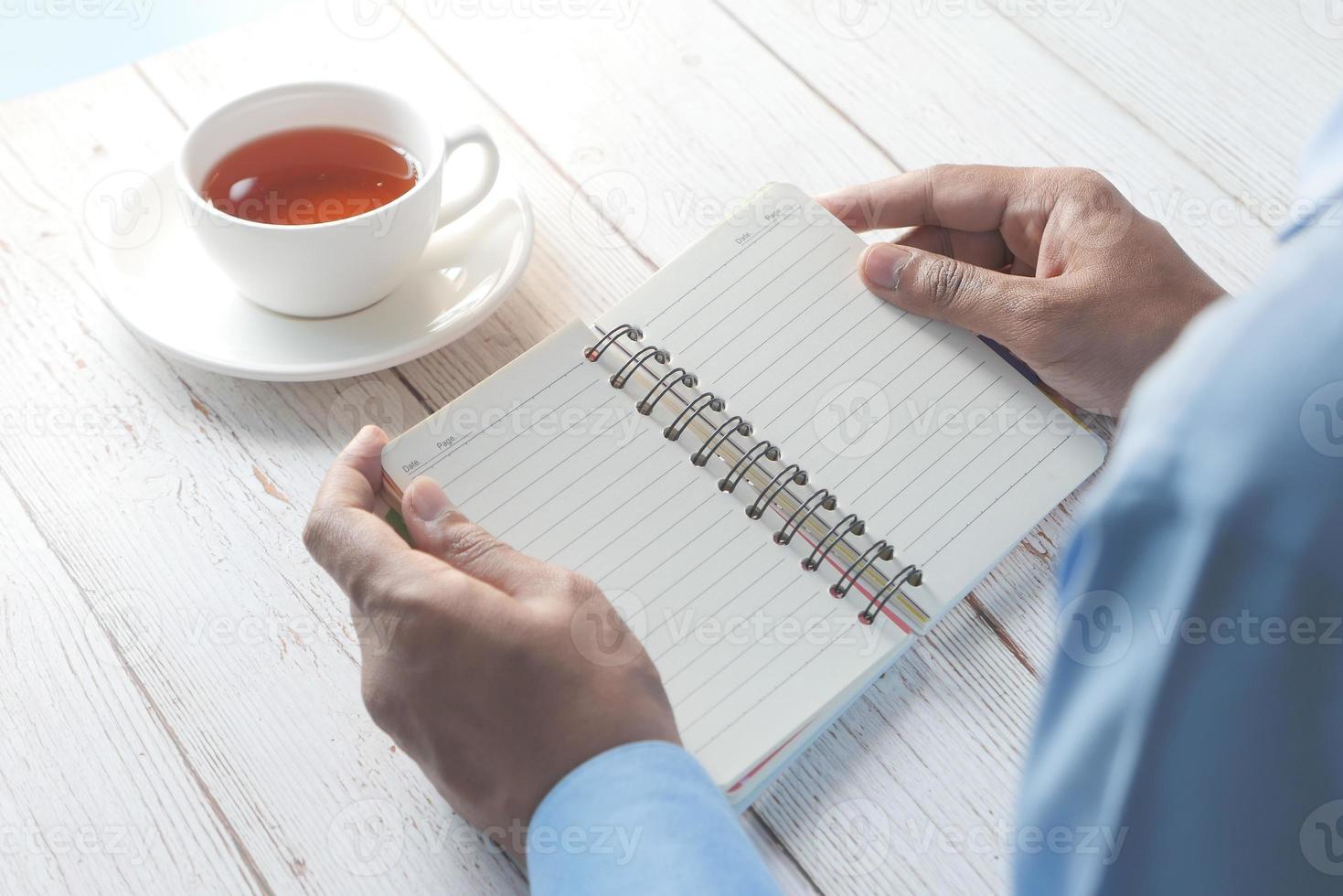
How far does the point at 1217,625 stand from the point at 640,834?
0.34m

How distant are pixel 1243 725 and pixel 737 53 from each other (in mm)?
987

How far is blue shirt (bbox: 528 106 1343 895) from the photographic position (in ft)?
1.08

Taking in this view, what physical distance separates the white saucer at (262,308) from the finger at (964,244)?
350 millimetres

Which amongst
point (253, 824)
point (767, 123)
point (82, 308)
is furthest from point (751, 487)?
point (82, 308)

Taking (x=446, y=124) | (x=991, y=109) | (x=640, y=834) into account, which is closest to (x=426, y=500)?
(x=640, y=834)

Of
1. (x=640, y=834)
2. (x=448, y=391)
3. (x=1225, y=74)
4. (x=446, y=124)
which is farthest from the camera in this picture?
(x=1225, y=74)

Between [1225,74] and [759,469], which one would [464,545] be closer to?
[759,469]

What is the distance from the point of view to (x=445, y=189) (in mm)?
1008

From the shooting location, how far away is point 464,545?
0.72m

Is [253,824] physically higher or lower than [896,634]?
lower

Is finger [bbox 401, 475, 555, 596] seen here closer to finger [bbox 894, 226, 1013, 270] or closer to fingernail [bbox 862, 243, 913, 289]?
fingernail [bbox 862, 243, 913, 289]

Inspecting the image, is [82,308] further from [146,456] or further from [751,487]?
[751,487]

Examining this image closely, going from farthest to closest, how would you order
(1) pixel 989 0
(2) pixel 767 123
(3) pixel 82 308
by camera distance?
(1) pixel 989 0 → (2) pixel 767 123 → (3) pixel 82 308

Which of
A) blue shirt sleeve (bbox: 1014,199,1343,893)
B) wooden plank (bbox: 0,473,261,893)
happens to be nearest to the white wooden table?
wooden plank (bbox: 0,473,261,893)
